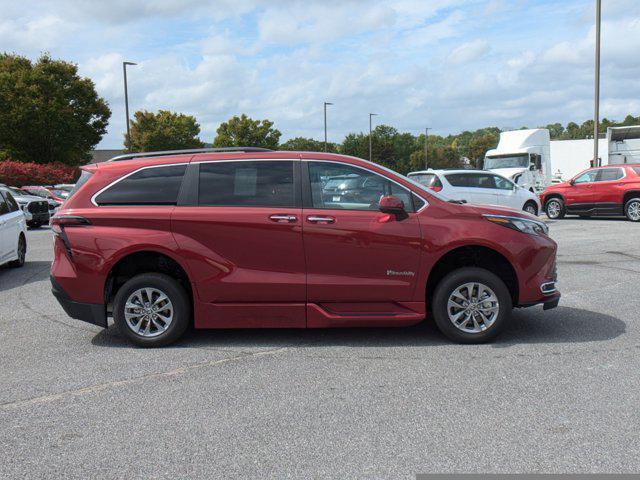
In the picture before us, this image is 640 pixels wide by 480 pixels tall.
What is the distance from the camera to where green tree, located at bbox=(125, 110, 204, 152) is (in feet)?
213

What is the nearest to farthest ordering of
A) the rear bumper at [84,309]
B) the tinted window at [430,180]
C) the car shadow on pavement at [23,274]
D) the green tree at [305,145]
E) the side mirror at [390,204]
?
the side mirror at [390,204] < the rear bumper at [84,309] < the car shadow on pavement at [23,274] < the tinted window at [430,180] < the green tree at [305,145]

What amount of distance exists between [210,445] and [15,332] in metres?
3.78

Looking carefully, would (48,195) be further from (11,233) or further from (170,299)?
(170,299)

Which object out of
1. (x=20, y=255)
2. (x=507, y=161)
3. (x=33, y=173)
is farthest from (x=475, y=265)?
(x=33, y=173)

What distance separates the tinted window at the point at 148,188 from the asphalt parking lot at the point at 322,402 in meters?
1.36

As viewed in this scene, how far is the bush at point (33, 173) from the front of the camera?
36.9 meters

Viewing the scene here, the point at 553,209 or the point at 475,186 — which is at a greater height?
the point at 475,186

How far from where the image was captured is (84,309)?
18.5ft

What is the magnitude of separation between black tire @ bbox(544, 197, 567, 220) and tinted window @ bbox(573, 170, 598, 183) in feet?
2.65

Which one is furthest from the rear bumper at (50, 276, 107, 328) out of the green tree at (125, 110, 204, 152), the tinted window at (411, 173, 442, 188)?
the green tree at (125, 110, 204, 152)

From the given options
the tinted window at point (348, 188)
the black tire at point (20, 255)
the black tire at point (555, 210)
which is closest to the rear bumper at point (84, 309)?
the tinted window at point (348, 188)

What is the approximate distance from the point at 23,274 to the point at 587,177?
16.3m

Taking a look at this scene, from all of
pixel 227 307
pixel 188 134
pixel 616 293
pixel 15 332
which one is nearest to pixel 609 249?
pixel 616 293

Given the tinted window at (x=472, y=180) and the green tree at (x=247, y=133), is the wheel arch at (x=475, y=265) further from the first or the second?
the green tree at (x=247, y=133)
